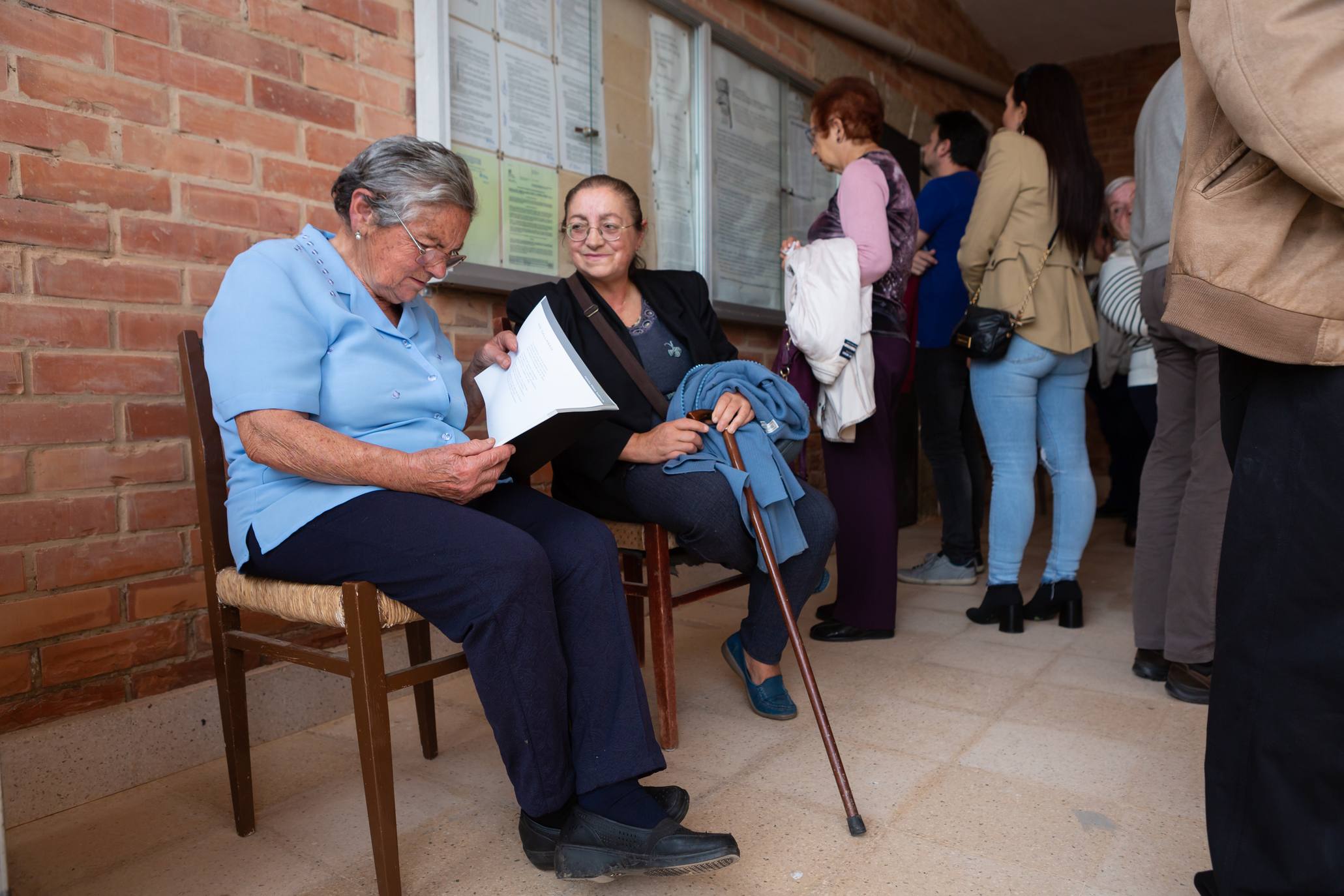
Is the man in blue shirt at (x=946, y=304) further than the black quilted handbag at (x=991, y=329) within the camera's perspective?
Yes

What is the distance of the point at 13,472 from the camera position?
1677 mm

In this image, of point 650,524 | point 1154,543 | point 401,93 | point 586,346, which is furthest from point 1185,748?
point 401,93

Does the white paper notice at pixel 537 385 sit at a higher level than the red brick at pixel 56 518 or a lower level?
higher

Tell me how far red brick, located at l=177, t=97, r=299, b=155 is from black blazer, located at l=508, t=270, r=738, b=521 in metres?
0.60

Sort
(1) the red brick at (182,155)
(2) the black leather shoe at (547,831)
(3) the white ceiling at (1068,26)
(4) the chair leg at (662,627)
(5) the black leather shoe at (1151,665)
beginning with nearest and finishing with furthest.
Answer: (2) the black leather shoe at (547,831), (1) the red brick at (182,155), (4) the chair leg at (662,627), (5) the black leather shoe at (1151,665), (3) the white ceiling at (1068,26)

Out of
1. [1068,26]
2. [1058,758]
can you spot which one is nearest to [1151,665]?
[1058,758]

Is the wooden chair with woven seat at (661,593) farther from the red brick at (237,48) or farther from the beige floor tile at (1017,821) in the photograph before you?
the red brick at (237,48)

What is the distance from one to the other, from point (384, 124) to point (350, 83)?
0.12 meters

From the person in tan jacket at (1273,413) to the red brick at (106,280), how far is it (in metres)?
1.81

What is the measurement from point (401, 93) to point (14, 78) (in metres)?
0.87

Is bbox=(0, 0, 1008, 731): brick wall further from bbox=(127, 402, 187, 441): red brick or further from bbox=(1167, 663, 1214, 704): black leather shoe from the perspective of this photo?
bbox=(1167, 663, 1214, 704): black leather shoe

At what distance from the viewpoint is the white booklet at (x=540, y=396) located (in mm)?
1512

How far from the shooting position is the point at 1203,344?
211 cm

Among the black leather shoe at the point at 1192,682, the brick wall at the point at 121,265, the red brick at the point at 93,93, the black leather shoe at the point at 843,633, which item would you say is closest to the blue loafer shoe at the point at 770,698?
the black leather shoe at the point at 843,633
